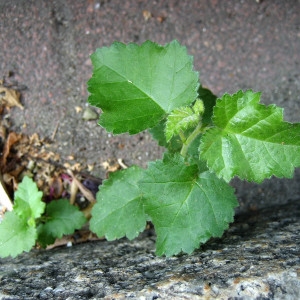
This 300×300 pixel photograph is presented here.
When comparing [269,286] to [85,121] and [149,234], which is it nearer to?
[149,234]

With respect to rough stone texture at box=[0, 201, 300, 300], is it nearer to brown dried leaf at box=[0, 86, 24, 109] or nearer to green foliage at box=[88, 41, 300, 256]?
green foliage at box=[88, 41, 300, 256]

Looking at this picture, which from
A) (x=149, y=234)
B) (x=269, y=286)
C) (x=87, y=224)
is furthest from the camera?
(x=87, y=224)

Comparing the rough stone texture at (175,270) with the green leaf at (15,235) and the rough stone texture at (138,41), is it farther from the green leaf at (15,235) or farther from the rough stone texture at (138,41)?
the rough stone texture at (138,41)

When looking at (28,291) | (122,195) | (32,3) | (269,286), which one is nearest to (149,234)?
(122,195)

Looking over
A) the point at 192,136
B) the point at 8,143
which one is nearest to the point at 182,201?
the point at 192,136

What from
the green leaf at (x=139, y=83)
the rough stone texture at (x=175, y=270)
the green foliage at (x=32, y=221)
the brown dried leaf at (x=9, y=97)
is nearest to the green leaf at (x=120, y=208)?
the rough stone texture at (x=175, y=270)

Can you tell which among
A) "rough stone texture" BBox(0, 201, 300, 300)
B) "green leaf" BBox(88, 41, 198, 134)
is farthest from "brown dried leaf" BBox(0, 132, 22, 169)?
"green leaf" BBox(88, 41, 198, 134)

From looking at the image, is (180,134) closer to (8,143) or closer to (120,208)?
(120,208)
